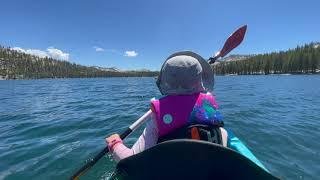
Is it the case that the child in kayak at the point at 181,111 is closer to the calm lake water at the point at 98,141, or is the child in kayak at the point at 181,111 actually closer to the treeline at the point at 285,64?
the calm lake water at the point at 98,141

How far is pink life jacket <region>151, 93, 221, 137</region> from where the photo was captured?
3158mm

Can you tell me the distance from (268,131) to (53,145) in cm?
856

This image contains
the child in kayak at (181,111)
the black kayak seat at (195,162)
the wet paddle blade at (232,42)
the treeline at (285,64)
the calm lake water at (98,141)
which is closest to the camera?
the black kayak seat at (195,162)

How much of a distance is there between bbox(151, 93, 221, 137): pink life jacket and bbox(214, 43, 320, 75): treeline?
527 ft

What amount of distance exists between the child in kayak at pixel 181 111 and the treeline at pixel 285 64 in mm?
160549

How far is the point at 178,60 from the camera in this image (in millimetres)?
3367

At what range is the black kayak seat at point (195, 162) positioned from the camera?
2.49m

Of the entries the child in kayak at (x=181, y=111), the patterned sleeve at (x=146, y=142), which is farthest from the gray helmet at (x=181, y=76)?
the patterned sleeve at (x=146, y=142)

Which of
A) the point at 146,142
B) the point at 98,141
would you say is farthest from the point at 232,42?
the point at 98,141

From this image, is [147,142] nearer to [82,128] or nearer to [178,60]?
[178,60]

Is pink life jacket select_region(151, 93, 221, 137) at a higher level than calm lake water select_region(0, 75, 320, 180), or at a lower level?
higher

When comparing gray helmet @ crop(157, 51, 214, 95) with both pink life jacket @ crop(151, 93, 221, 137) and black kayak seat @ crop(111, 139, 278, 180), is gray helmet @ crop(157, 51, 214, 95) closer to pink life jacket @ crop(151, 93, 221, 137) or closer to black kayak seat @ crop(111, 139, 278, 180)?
pink life jacket @ crop(151, 93, 221, 137)

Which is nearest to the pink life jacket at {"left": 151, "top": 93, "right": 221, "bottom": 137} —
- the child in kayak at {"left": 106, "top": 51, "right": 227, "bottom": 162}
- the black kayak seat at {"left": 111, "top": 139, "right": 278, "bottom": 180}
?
the child in kayak at {"left": 106, "top": 51, "right": 227, "bottom": 162}

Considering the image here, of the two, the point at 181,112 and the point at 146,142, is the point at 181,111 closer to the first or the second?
the point at 181,112
